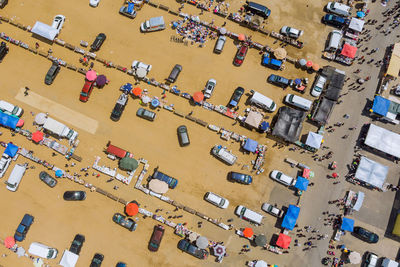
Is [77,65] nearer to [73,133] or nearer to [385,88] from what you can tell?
[73,133]

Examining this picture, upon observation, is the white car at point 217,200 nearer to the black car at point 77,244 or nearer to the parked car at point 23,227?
the black car at point 77,244

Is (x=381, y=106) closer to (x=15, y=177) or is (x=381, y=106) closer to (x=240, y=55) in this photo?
(x=240, y=55)

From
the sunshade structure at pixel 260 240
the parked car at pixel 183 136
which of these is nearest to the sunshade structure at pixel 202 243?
the sunshade structure at pixel 260 240

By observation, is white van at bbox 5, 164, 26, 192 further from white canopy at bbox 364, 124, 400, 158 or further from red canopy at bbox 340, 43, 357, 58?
red canopy at bbox 340, 43, 357, 58

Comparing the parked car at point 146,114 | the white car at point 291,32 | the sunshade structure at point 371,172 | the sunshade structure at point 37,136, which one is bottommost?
the sunshade structure at point 37,136

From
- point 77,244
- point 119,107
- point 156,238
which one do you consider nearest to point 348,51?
point 119,107
